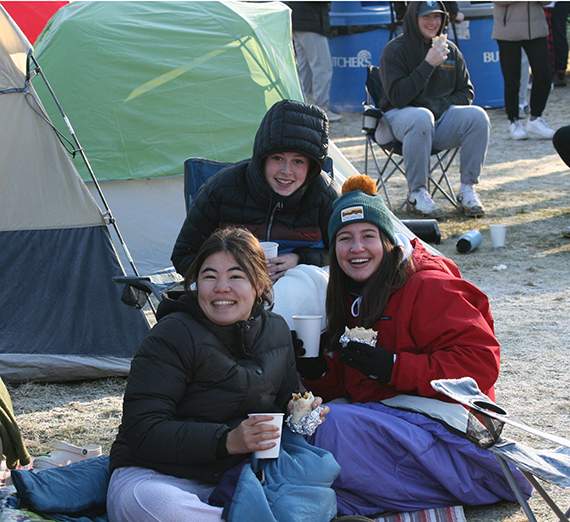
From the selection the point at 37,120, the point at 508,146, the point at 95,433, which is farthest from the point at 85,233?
the point at 508,146

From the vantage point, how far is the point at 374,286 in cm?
245

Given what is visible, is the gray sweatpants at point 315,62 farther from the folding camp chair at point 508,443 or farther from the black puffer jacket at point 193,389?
the folding camp chair at point 508,443

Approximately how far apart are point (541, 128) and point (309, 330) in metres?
8.03

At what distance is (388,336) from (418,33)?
15.0 feet

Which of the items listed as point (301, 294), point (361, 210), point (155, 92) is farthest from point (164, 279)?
point (361, 210)

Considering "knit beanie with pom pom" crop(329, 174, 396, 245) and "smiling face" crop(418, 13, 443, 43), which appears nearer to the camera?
"knit beanie with pom pom" crop(329, 174, 396, 245)

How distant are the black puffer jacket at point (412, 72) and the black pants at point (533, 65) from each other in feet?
8.59

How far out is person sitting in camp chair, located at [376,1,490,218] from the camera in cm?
613

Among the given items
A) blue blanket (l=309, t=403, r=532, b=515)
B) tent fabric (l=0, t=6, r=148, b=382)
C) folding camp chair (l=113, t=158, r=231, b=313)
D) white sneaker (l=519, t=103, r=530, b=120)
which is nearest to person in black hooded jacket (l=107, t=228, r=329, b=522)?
blue blanket (l=309, t=403, r=532, b=515)

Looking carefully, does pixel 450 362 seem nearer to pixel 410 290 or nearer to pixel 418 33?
pixel 410 290

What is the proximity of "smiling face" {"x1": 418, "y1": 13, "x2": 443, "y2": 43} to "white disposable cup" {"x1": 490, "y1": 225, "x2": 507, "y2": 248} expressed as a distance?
1895 millimetres

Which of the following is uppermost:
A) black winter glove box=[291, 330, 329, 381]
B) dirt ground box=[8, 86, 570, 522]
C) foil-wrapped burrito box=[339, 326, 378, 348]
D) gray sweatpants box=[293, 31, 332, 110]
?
gray sweatpants box=[293, 31, 332, 110]

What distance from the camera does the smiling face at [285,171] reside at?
3.11 m

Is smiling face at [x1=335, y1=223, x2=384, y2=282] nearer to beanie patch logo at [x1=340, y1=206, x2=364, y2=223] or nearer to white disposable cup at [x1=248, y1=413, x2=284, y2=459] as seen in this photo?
beanie patch logo at [x1=340, y1=206, x2=364, y2=223]
